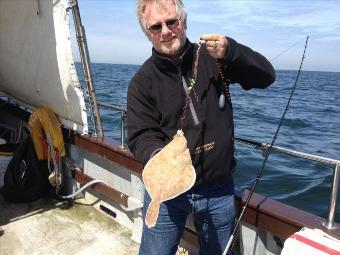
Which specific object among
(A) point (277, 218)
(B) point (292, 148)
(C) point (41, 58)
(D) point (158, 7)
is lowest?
(B) point (292, 148)

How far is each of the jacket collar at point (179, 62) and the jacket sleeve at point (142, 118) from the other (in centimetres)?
14

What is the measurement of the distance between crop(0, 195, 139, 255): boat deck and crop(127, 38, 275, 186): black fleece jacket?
2070 millimetres

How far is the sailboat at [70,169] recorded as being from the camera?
4.15 metres

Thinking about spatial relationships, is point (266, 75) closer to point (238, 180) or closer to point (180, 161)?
point (180, 161)

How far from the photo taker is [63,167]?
5.30 meters

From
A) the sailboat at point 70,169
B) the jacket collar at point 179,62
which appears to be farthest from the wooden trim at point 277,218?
the jacket collar at point 179,62

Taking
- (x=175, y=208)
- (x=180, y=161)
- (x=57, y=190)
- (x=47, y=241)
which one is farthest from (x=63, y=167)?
(x=180, y=161)

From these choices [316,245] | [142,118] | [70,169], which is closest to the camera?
[316,245]

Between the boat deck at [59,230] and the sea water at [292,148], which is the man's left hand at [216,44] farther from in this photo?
the boat deck at [59,230]

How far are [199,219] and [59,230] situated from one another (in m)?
2.36

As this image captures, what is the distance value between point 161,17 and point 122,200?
2.60 m

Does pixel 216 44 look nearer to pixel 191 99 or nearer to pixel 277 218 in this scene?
pixel 191 99

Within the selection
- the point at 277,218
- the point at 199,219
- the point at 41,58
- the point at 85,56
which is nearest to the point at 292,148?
the point at 85,56

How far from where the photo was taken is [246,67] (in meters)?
2.39
